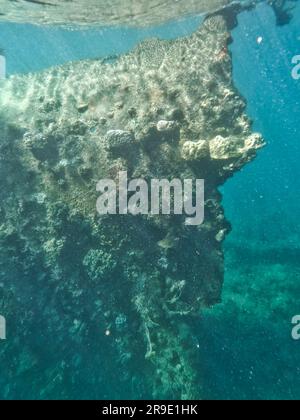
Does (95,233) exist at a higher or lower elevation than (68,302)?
higher

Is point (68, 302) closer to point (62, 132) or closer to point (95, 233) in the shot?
point (95, 233)

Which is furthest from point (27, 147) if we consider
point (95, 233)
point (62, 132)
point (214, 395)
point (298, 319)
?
point (298, 319)
